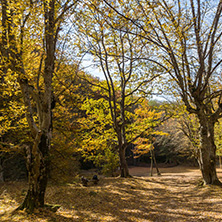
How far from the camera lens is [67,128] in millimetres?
9242

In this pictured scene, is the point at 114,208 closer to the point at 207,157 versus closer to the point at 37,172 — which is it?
the point at 37,172

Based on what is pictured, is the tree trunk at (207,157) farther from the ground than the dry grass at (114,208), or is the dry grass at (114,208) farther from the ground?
the tree trunk at (207,157)

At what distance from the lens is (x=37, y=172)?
4941 mm

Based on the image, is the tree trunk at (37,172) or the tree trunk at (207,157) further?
the tree trunk at (207,157)

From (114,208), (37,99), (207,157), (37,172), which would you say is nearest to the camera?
(37,172)

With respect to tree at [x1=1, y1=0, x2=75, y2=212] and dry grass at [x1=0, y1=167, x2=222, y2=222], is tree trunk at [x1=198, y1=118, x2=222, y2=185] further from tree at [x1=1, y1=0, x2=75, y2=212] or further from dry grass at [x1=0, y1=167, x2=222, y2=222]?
tree at [x1=1, y1=0, x2=75, y2=212]

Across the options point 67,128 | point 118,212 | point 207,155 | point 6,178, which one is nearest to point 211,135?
point 207,155

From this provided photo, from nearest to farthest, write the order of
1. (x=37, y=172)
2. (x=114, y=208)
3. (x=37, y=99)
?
(x=37, y=172), (x=37, y=99), (x=114, y=208)

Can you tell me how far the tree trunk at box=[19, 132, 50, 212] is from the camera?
4.80m

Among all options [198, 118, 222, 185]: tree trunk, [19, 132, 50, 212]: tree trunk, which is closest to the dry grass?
[19, 132, 50, 212]: tree trunk

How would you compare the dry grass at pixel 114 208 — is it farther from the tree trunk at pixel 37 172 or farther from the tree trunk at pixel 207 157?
the tree trunk at pixel 207 157

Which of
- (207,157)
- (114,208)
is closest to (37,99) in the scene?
(114,208)

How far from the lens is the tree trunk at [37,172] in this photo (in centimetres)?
480

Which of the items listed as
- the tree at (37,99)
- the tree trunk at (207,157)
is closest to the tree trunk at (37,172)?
the tree at (37,99)
